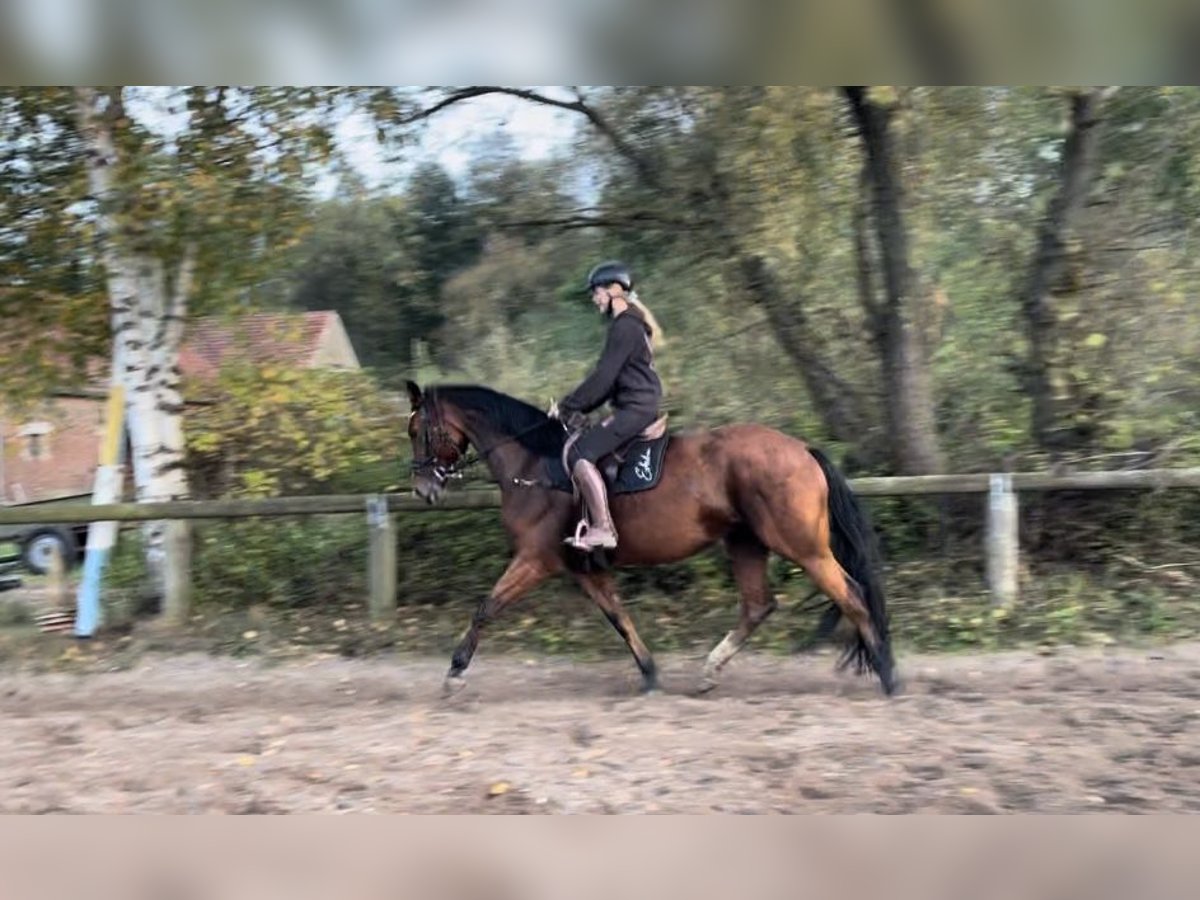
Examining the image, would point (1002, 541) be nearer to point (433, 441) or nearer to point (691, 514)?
point (691, 514)

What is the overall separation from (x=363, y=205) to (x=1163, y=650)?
265 inches

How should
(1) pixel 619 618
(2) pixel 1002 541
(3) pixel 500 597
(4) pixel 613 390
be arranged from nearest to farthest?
(4) pixel 613 390 < (3) pixel 500 597 < (1) pixel 619 618 < (2) pixel 1002 541

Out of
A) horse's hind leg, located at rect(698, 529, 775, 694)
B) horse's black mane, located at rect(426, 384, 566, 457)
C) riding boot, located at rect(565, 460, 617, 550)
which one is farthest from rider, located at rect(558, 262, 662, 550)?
horse's hind leg, located at rect(698, 529, 775, 694)

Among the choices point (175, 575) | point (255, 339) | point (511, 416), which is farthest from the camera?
point (255, 339)

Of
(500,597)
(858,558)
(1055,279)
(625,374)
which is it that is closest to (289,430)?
(500,597)

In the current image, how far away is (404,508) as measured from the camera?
7.09m

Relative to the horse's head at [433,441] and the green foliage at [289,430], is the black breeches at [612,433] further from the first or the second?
the green foliage at [289,430]

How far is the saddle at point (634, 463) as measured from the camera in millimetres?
5664

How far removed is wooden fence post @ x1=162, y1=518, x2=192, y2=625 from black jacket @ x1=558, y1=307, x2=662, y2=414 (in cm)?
355

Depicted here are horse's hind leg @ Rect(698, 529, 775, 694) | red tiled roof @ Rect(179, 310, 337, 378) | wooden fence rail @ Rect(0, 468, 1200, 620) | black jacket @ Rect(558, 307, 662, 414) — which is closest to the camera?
black jacket @ Rect(558, 307, 662, 414)

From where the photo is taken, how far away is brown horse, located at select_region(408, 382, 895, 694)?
18.3 feet

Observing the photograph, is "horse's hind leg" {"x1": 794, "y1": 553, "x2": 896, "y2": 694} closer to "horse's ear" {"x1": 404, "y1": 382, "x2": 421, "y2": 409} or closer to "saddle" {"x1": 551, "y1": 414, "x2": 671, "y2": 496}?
"saddle" {"x1": 551, "y1": 414, "x2": 671, "y2": 496}

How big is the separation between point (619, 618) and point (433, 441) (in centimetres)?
160

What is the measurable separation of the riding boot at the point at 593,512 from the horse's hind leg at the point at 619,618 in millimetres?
435
